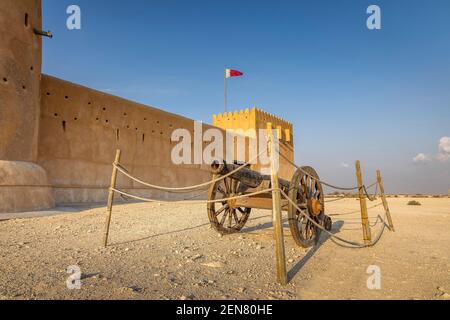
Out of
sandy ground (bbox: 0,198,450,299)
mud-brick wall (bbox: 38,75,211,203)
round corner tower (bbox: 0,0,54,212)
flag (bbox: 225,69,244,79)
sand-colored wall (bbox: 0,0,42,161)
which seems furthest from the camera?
flag (bbox: 225,69,244,79)

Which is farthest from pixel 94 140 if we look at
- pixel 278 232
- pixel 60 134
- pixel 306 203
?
pixel 278 232

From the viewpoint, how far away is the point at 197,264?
11.7 feet

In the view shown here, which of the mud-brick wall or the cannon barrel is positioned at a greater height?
the mud-brick wall

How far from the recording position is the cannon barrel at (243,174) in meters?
4.50

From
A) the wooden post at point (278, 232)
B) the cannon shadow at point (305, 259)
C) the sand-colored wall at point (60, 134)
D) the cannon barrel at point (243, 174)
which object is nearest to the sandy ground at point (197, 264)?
the cannon shadow at point (305, 259)

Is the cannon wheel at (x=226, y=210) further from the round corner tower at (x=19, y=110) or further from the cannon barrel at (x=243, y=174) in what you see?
the round corner tower at (x=19, y=110)

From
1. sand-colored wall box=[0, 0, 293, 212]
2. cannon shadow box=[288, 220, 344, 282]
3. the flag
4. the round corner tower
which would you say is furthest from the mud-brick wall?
the flag

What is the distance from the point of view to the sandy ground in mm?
2652

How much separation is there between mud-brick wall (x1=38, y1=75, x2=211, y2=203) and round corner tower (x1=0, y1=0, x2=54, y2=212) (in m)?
1.30

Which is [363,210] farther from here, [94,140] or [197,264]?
[94,140]

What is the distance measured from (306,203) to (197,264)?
2195mm

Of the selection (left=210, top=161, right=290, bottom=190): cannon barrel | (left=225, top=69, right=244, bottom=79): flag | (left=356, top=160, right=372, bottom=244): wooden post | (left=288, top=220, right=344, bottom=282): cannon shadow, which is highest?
(left=225, top=69, right=244, bottom=79): flag

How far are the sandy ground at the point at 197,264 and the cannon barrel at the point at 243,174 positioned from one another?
3.18ft

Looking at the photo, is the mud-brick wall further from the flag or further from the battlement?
the flag
